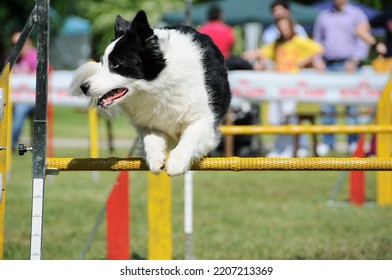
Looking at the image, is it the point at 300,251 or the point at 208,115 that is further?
the point at 300,251

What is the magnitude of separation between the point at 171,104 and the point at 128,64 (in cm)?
38

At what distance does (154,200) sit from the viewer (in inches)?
226

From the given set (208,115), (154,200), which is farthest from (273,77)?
(208,115)

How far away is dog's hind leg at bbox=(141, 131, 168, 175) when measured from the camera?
4.30 metres

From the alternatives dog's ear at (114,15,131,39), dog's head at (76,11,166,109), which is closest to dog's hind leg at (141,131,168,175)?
dog's head at (76,11,166,109)

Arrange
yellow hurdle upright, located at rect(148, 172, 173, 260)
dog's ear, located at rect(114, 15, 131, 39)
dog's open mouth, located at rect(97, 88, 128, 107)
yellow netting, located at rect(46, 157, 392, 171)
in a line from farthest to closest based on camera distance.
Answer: yellow hurdle upright, located at rect(148, 172, 173, 260)
dog's ear, located at rect(114, 15, 131, 39)
dog's open mouth, located at rect(97, 88, 128, 107)
yellow netting, located at rect(46, 157, 392, 171)

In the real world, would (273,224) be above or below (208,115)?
below

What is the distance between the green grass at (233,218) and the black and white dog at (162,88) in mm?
1844

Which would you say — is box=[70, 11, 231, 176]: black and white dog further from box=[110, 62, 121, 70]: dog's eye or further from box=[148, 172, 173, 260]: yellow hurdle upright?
box=[148, 172, 173, 260]: yellow hurdle upright

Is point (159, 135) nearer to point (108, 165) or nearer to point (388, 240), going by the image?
point (108, 165)

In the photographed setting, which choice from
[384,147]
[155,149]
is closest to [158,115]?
[155,149]

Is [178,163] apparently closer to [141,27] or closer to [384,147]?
[141,27]

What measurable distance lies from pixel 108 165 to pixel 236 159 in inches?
24.4

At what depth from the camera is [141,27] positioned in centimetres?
434
